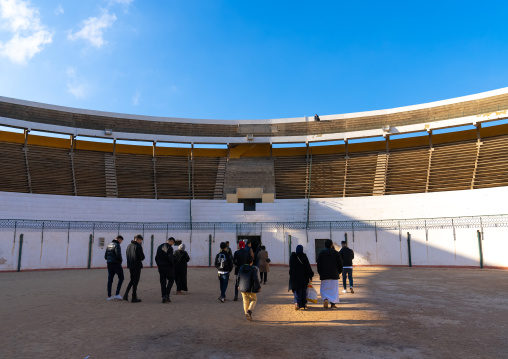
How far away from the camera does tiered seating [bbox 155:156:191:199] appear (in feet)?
87.0

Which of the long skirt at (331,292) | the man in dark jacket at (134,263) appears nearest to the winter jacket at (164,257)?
the man in dark jacket at (134,263)

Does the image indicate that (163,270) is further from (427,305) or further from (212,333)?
(427,305)

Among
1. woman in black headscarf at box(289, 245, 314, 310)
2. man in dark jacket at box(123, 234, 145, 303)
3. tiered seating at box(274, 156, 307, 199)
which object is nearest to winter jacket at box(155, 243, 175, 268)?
man in dark jacket at box(123, 234, 145, 303)

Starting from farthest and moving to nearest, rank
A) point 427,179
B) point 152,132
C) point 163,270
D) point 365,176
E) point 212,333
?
point 152,132, point 365,176, point 427,179, point 163,270, point 212,333

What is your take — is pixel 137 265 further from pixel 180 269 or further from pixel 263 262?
pixel 263 262

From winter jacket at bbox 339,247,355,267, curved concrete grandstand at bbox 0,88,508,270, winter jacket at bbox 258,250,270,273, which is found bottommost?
winter jacket at bbox 258,250,270,273

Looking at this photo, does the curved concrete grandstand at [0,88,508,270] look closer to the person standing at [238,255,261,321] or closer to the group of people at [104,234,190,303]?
the group of people at [104,234,190,303]

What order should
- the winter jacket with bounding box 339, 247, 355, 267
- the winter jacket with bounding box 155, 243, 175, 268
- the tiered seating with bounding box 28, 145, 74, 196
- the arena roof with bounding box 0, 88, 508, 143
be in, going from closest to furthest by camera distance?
the winter jacket with bounding box 155, 243, 175, 268 → the winter jacket with bounding box 339, 247, 355, 267 → the tiered seating with bounding box 28, 145, 74, 196 → the arena roof with bounding box 0, 88, 508, 143

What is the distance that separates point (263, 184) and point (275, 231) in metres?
5.92

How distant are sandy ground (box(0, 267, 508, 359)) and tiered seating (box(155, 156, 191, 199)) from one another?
1656 cm

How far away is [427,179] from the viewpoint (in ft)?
79.2

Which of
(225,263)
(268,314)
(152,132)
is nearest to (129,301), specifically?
(225,263)

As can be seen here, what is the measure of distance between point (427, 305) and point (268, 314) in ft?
12.4

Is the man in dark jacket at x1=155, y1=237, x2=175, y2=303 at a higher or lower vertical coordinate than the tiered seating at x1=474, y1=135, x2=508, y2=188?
lower
